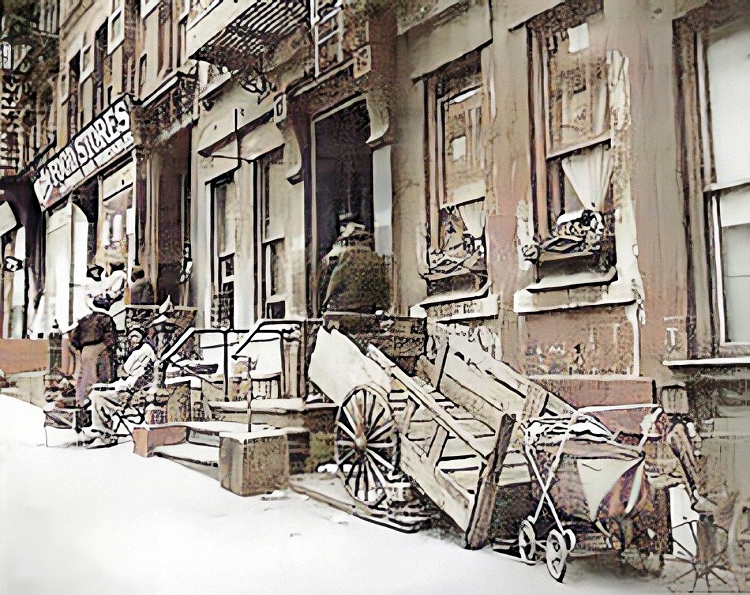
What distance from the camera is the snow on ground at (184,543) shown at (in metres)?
2.51

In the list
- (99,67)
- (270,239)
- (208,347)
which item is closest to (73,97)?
(99,67)

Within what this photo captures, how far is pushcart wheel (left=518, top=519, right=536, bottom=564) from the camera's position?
236cm

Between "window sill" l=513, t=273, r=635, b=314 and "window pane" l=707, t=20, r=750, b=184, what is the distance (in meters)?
0.42

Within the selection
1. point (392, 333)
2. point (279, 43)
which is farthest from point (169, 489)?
point (279, 43)

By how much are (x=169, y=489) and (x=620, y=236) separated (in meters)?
1.85

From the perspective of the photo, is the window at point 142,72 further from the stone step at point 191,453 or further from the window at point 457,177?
the stone step at point 191,453

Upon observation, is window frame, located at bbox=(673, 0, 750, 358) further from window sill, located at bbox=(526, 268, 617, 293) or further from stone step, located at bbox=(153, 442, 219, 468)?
stone step, located at bbox=(153, 442, 219, 468)

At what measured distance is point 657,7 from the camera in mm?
2318

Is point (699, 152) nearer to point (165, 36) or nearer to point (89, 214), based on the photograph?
point (165, 36)

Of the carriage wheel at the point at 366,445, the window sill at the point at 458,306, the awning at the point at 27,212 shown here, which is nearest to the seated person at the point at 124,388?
the awning at the point at 27,212

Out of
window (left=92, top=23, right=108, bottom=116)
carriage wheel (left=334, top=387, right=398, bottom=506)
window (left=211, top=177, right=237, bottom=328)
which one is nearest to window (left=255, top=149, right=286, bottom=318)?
window (left=211, top=177, right=237, bottom=328)

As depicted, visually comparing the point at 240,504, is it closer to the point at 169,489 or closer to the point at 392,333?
the point at 169,489

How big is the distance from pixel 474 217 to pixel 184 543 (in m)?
1.54

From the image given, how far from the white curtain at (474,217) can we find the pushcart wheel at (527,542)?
2.97 feet
